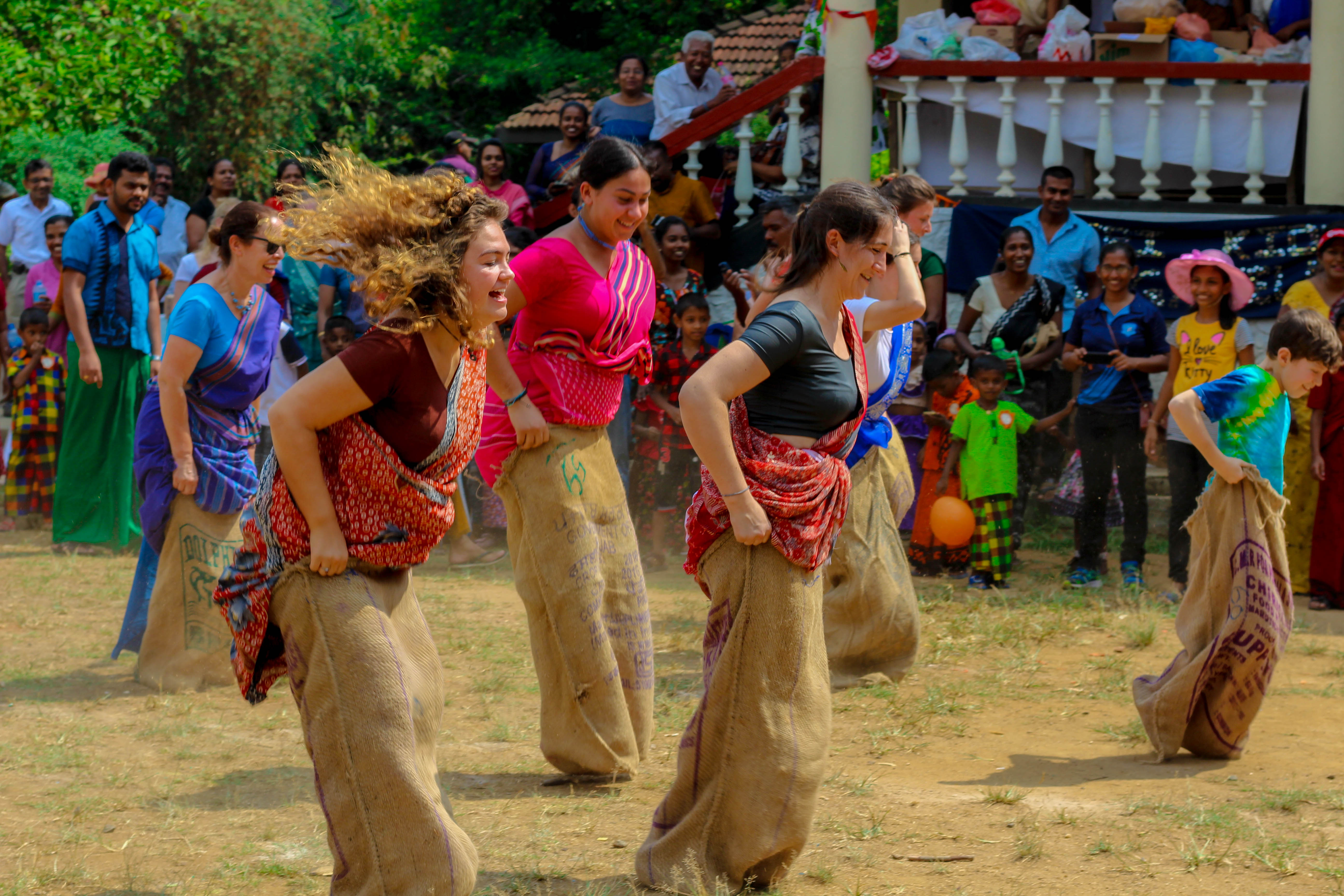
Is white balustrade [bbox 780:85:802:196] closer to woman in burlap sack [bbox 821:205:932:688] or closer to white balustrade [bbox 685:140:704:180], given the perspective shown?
white balustrade [bbox 685:140:704:180]

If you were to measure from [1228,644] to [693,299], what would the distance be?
194 inches

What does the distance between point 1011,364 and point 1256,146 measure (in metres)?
2.81

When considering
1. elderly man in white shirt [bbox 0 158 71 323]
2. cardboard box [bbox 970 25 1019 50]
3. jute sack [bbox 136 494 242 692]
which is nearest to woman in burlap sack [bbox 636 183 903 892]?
jute sack [bbox 136 494 242 692]

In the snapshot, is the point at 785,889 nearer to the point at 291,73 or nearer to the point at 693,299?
the point at 693,299

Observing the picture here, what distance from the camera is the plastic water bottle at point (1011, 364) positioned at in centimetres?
914

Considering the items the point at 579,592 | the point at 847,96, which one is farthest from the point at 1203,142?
the point at 579,592

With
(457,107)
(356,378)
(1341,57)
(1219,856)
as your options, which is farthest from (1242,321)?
(457,107)

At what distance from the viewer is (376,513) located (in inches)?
143

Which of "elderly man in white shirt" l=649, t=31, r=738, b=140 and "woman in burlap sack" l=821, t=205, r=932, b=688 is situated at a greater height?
"elderly man in white shirt" l=649, t=31, r=738, b=140

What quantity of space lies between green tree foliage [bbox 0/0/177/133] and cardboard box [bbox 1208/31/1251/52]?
30.7 feet

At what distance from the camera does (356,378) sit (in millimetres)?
3527

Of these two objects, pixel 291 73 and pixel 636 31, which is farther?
pixel 636 31

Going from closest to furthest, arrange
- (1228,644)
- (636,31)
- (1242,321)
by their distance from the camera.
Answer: (1228,644)
(1242,321)
(636,31)

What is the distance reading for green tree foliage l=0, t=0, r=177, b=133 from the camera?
492 inches
